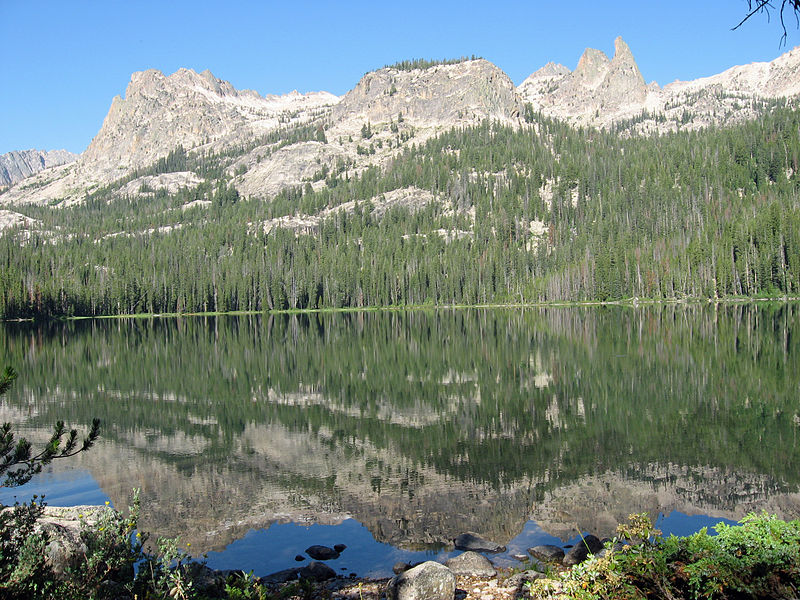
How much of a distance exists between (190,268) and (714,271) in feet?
457

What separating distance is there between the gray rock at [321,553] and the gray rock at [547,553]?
14.9 ft

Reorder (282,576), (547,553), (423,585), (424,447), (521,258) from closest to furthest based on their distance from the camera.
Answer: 1. (423,585)
2. (282,576)
3. (547,553)
4. (424,447)
5. (521,258)

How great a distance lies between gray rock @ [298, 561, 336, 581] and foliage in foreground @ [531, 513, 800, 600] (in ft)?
18.4

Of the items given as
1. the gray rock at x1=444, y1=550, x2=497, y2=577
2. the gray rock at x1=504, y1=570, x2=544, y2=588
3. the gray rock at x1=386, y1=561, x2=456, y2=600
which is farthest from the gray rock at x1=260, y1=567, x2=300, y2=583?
the gray rock at x1=504, y1=570, x2=544, y2=588

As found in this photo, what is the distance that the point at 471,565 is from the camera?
38.2 ft

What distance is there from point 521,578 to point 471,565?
46.4 inches

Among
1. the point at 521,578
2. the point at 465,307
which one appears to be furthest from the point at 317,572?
the point at 465,307

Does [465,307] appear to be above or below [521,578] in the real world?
above

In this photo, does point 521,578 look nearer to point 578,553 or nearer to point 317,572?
point 578,553

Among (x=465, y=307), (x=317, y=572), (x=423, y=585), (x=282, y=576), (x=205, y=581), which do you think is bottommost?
(x=282, y=576)

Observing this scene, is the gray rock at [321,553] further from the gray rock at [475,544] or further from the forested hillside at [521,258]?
the forested hillside at [521,258]

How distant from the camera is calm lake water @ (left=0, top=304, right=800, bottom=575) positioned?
14578 mm

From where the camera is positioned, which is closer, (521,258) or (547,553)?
(547,553)

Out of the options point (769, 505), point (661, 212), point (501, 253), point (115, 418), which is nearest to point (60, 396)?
point (115, 418)
